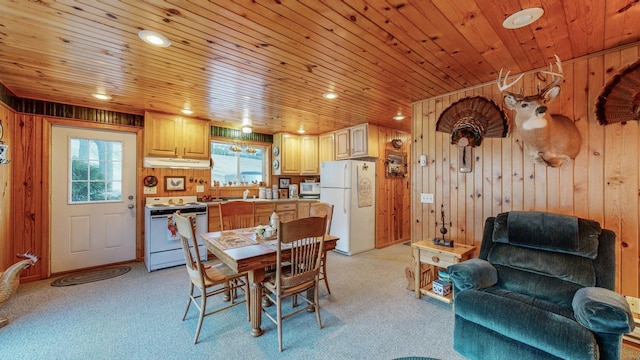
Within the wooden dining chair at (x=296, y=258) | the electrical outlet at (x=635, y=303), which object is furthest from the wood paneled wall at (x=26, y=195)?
the electrical outlet at (x=635, y=303)

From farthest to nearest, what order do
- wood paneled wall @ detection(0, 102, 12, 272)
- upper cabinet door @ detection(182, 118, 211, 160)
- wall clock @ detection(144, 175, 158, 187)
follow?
upper cabinet door @ detection(182, 118, 211, 160) → wall clock @ detection(144, 175, 158, 187) → wood paneled wall @ detection(0, 102, 12, 272)

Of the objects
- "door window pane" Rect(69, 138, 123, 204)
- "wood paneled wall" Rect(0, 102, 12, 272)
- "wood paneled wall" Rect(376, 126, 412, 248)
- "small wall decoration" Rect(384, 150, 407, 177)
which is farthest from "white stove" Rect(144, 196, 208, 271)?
"small wall decoration" Rect(384, 150, 407, 177)

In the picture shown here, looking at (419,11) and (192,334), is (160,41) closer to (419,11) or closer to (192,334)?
(419,11)

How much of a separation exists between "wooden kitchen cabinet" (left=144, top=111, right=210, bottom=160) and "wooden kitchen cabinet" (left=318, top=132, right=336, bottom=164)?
7.34ft

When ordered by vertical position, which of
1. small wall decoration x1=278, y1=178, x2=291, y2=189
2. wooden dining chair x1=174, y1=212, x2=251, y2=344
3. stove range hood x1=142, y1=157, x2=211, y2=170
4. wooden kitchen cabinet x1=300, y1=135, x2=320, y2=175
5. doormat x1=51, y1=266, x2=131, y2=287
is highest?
wooden kitchen cabinet x1=300, y1=135, x2=320, y2=175

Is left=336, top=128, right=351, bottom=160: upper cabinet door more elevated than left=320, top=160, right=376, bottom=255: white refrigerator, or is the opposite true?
left=336, top=128, right=351, bottom=160: upper cabinet door

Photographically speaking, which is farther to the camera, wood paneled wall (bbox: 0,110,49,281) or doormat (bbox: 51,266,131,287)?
doormat (bbox: 51,266,131,287)

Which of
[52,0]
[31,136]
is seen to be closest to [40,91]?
[31,136]

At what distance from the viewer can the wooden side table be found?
254cm

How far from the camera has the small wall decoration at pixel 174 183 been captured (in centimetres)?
421

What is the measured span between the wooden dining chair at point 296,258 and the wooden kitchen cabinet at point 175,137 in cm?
281

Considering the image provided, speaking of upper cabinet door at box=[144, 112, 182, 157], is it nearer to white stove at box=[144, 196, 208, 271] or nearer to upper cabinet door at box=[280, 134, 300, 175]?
white stove at box=[144, 196, 208, 271]

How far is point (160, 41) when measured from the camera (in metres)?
1.93

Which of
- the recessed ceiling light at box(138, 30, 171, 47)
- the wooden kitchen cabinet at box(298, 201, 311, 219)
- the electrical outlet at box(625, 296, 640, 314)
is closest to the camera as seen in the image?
the recessed ceiling light at box(138, 30, 171, 47)
